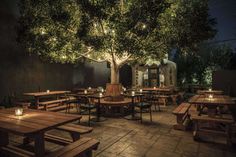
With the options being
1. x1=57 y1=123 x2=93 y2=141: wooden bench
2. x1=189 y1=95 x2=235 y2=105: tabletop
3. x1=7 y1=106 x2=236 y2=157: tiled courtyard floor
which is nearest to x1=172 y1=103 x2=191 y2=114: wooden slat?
x1=189 y1=95 x2=235 y2=105: tabletop

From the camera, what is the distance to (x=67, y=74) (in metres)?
10.2

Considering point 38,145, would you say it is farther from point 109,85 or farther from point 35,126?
point 109,85

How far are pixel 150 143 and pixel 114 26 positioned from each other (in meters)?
3.56

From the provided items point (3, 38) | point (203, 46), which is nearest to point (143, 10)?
point (3, 38)

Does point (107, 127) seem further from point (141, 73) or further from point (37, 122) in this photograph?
point (141, 73)

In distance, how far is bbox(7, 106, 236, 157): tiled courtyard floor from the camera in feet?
12.1

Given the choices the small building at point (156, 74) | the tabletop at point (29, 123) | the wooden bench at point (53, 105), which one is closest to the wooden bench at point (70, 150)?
the tabletop at point (29, 123)

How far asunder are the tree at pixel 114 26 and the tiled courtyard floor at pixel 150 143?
A: 2.48m

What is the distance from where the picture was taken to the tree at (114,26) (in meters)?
5.57

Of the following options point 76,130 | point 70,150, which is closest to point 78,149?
point 70,150

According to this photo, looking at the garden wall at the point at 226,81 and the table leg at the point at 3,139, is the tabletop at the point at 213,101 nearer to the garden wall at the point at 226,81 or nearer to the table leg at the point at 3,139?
the table leg at the point at 3,139

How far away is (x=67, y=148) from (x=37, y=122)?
61 centimetres

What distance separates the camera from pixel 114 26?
5621 mm

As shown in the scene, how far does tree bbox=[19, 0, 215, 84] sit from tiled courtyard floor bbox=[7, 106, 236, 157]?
248 centimetres
